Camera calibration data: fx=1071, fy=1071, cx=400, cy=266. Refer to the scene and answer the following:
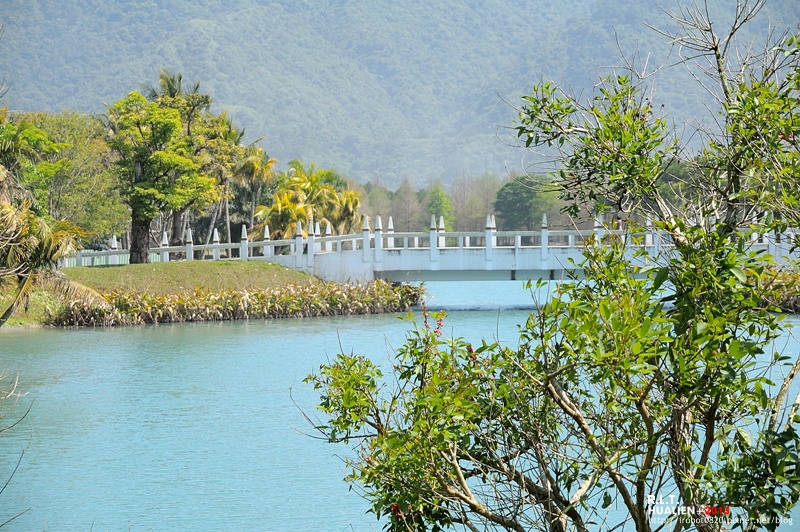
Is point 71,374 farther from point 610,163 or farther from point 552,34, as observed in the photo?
point 552,34

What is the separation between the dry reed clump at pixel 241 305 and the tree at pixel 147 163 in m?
6.99

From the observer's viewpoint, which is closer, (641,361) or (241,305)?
(641,361)

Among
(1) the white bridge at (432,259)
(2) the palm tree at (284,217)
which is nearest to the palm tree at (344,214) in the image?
(2) the palm tree at (284,217)

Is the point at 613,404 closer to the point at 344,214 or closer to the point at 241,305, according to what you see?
the point at 241,305

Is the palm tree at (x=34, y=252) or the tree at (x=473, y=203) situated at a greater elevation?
the tree at (x=473, y=203)

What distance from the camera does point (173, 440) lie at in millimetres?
14016

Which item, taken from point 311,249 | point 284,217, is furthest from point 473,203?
point 311,249

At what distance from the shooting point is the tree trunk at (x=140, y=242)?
1533 inches

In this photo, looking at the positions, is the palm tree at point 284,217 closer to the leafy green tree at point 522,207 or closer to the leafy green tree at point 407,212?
the leafy green tree at point 522,207

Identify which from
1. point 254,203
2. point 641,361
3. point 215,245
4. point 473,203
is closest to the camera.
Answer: point 641,361

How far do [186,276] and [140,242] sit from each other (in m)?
5.12

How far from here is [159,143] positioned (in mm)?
39406

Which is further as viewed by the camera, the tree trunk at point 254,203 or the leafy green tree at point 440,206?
the leafy green tree at point 440,206

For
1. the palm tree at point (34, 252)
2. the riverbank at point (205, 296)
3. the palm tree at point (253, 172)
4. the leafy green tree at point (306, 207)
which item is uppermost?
the palm tree at point (253, 172)
